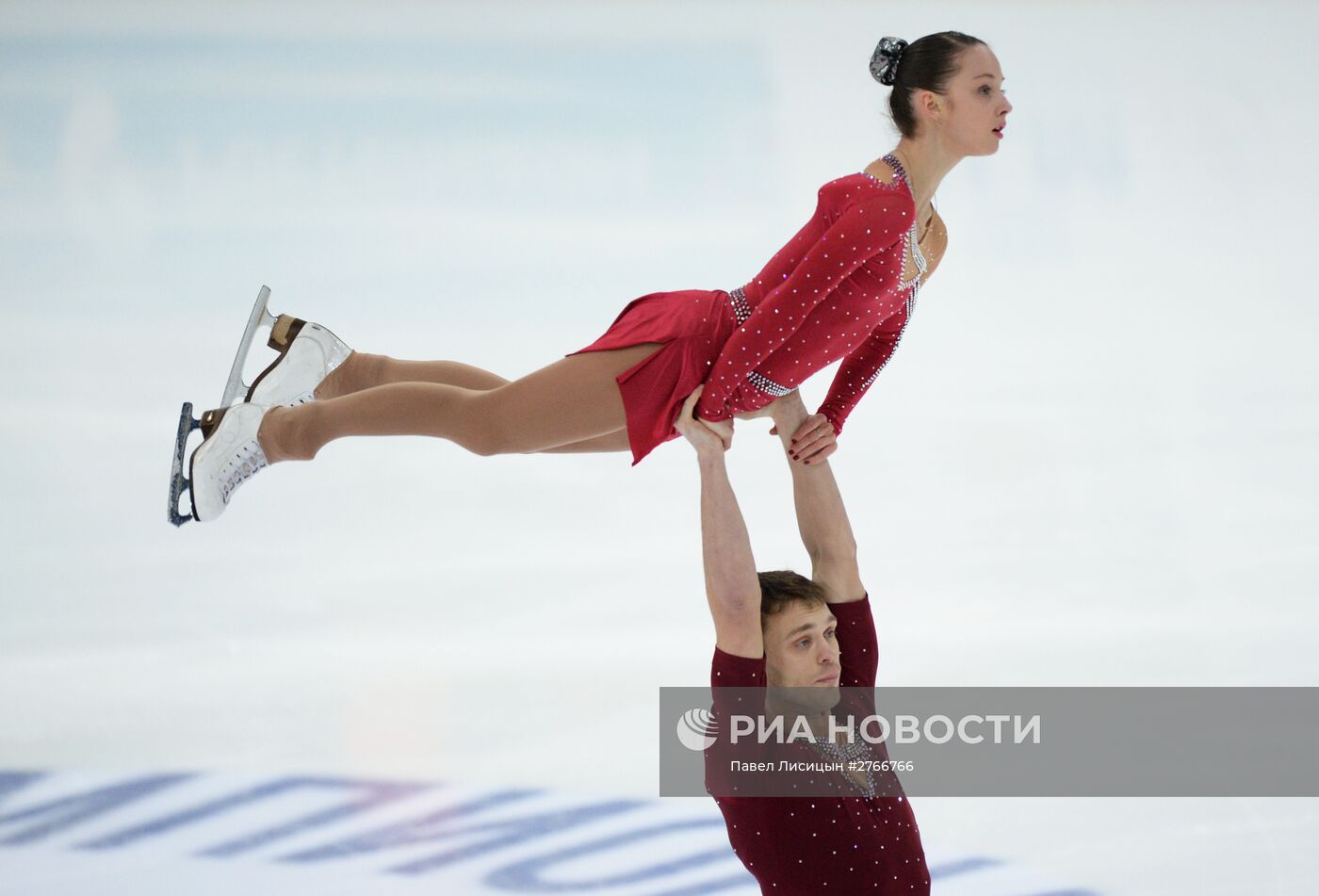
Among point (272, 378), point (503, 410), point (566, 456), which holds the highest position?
point (566, 456)

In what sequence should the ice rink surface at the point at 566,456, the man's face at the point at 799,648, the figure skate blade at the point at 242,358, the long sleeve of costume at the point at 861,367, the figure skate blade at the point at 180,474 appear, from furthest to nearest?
the ice rink surface at the point at 566,456 → the figure skate blade at the point at 242,358 → the long sleeve of costume at the point at 861,367 → the figure skate blade at the point at 180,474 → the man's face at the point at 799,648

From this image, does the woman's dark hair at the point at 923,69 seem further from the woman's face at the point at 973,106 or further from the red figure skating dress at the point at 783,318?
the red figure skating dress at the point at 783,318

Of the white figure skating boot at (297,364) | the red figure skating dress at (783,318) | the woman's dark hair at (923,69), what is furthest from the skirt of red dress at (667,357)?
the white figure skating boot at (297,364)

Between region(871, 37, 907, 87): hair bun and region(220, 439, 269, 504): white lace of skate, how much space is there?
166 centimetres

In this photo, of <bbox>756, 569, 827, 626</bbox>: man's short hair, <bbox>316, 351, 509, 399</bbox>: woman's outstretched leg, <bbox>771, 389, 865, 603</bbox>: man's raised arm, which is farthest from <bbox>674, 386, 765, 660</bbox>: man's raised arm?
<bbox>316, 351, 509, 399</bbox>: woman's outstretched leg

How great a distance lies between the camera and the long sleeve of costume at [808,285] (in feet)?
10.0

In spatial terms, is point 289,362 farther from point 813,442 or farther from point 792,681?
point 792,681

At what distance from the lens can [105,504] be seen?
17.5ft

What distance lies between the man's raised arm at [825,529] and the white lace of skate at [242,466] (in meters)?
1.19

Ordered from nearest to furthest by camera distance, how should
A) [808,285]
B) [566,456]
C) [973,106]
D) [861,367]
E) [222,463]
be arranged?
[808,285] → [973,106] → [222,463] → [861,367] → [566,456]

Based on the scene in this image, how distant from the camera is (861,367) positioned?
3553 mm

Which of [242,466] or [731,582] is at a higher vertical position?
[242,466]

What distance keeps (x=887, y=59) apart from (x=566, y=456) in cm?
291

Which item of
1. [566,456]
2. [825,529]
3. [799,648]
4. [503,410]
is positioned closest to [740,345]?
[825,529]
